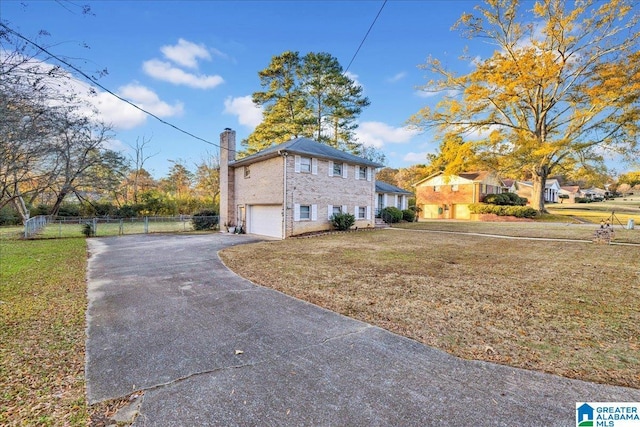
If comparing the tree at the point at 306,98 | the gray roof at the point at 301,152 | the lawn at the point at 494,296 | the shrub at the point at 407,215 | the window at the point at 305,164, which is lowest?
the lawn at the point at 494,296

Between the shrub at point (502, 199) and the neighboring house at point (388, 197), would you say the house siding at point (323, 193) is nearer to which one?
the neighboring house at point (388, 197)

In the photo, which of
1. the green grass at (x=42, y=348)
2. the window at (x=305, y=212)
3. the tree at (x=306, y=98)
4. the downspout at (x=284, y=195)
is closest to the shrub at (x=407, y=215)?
the tree at (x=306, y=98)

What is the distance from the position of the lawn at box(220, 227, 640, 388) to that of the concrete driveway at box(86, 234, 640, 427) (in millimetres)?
408

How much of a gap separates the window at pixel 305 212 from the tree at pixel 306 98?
13.2 meters

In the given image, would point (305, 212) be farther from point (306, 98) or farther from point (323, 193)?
point (306, 98)

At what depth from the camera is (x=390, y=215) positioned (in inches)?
883

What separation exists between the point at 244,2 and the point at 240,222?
1235 centimetres

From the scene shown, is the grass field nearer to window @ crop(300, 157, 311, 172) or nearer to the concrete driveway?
window @ crop(300, 157, 311, 172)

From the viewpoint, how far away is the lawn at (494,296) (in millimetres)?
3273

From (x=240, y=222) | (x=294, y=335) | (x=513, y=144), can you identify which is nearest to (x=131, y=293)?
(x=294, y=335)

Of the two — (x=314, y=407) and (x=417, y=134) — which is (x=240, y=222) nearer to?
(x=417, y=134)

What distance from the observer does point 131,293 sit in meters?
5.72

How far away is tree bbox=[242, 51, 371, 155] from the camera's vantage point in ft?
86.4

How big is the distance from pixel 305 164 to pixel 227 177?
6.43 metres
